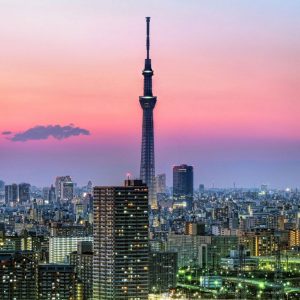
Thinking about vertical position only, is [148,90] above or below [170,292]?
above

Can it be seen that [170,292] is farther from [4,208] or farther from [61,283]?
[4,208]

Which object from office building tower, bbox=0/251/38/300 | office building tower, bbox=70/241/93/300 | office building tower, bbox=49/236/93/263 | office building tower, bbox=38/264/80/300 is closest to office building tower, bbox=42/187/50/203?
office building tower, bbox=49/236/93/263

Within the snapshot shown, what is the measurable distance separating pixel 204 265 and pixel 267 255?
2.51 meters

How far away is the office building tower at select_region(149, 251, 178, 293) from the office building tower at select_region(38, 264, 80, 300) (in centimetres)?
141

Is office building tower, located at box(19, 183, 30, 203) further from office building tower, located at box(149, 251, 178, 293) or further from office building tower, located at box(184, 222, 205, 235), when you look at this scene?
office building tower, located at box(149, 251, 178, 293)

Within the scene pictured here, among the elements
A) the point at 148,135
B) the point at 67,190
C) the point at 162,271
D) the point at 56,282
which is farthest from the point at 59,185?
the point at 56,282

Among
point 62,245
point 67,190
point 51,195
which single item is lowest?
point 62,245

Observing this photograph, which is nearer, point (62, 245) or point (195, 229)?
point (62, 245)

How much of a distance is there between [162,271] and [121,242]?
169cm

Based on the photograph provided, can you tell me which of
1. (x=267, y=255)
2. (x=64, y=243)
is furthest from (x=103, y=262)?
(x=267, y=255)

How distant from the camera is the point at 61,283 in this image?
48.3ft

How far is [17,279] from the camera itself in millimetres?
14477

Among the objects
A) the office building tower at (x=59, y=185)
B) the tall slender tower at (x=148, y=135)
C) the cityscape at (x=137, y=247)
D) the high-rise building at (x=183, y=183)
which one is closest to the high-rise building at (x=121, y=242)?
the cityscape at (x=137, y=247)

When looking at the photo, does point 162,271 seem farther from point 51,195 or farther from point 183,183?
point 183,183
